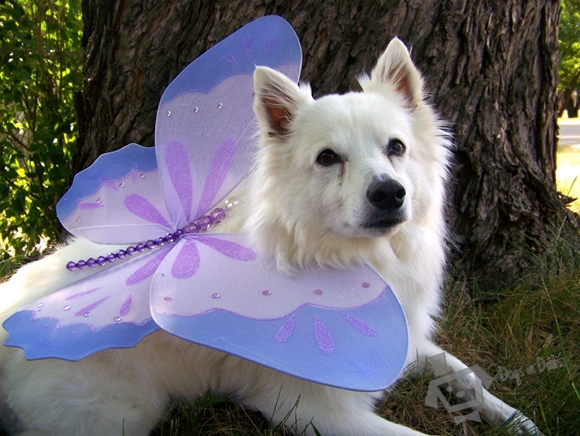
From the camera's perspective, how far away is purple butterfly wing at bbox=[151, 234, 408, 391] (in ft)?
5.23

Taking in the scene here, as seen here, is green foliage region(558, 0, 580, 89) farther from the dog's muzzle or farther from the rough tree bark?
the dog's muzzle

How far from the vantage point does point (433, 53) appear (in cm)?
290

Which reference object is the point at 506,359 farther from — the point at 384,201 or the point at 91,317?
the point at 91,317

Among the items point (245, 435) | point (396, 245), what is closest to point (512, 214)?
point (396, 245)

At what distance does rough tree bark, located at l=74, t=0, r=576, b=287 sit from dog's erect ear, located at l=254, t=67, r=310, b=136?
809mm

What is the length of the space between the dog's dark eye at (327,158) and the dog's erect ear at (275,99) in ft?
0.81

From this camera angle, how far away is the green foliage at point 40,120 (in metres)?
3.79

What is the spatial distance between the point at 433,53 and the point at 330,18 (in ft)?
2.07

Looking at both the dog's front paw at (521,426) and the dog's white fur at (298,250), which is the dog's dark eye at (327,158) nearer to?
the dog's white fur at (298,250)

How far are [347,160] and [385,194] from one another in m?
0.24

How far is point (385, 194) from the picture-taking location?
6.02 ft

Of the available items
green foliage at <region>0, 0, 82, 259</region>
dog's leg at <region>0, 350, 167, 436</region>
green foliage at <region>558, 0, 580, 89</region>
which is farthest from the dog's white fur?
green foliage at <region>558, 0, 580, 89</region>

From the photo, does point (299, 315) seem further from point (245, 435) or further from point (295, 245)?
point (245, 435)

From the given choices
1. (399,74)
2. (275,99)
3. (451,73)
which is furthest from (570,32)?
(275,99)
